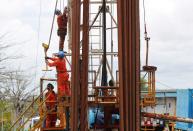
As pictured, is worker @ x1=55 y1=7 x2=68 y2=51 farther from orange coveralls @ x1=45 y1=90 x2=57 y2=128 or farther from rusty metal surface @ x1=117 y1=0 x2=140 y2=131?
rusty metal surface @ x1=117 y1=0 x2=140 y2=131

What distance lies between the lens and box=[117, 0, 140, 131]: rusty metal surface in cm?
1195

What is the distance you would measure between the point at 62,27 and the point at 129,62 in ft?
17.7

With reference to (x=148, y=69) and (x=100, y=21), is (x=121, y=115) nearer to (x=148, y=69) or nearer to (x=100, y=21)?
(x=148, y=69)

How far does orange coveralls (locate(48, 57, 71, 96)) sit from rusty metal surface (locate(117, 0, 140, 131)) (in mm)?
3934

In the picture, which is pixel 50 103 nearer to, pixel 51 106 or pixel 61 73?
pixel 51 106

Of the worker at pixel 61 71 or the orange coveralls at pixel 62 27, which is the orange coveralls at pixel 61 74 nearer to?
the worker at pixel 61 71

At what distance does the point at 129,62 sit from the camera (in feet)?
39.9

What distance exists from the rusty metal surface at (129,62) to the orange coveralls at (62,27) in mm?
4944

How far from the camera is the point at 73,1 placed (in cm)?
1263

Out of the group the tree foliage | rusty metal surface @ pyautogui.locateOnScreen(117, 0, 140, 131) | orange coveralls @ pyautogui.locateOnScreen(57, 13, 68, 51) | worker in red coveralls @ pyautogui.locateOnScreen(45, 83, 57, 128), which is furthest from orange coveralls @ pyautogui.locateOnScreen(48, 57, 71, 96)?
rusty metal surface @ pyautogui.locateOnScreen(117, 0, 140, 131)

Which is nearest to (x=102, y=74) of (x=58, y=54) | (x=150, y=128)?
(x=58, y=54)

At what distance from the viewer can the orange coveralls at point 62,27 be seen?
16.9 meters

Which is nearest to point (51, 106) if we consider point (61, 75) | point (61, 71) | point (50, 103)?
point (50, 103)

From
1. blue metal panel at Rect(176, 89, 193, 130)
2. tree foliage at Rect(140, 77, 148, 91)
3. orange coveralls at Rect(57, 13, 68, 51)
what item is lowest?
blue metal panel at Rect(176, 89, 193, 130)
